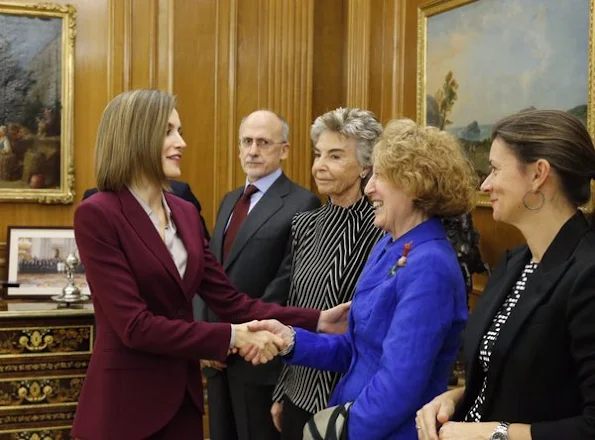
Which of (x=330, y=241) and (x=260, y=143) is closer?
(x=330, y=241)

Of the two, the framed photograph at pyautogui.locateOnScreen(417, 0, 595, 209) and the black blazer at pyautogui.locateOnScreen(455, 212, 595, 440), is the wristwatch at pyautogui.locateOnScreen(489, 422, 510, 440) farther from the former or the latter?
the framed photograph at pyautogui.locateOnScreen(417, 0, 595, 209)

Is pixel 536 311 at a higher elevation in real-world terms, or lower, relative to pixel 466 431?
higher

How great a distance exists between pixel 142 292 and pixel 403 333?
917mm

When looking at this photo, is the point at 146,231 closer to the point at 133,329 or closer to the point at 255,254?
the point at 133,329

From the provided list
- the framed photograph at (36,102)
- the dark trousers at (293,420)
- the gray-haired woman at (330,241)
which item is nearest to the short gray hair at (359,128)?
the gray-haired woman at (330,241)

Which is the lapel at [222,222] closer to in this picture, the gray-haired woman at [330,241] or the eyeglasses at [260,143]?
the eyeglasses at [260,143]

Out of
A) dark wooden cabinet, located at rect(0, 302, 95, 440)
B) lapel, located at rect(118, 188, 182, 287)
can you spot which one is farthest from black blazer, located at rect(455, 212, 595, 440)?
dark wooden cabinet, located at rect(0, 302, 95, 440)

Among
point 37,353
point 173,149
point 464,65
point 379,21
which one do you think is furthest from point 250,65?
point 173,149

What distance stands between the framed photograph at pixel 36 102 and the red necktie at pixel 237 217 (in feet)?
5.99

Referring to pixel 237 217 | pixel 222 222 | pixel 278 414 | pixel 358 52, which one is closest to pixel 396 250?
pixel 278 414

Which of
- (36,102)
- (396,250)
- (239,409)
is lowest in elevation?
(239,409)

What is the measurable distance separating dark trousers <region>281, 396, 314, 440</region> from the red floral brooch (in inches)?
33.5

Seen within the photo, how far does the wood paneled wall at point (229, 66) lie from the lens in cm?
543

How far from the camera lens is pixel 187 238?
279cm
